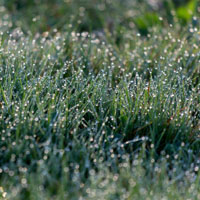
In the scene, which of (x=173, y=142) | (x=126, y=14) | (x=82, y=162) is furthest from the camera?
(x=126, y=14)

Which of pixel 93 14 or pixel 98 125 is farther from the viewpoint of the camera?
pixel 93 14

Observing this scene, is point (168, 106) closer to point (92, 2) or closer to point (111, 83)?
point (111, 83)

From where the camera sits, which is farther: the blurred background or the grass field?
the blurred background

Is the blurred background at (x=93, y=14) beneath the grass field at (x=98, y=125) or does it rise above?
above

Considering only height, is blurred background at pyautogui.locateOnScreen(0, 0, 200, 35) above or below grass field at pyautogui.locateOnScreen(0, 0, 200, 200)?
above

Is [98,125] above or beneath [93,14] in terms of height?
beneath

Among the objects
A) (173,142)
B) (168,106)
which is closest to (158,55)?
(168,106)

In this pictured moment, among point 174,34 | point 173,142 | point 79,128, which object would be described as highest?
point 174,34

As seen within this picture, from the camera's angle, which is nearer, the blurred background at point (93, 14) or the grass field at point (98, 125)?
the grass field at point (98, 125)
